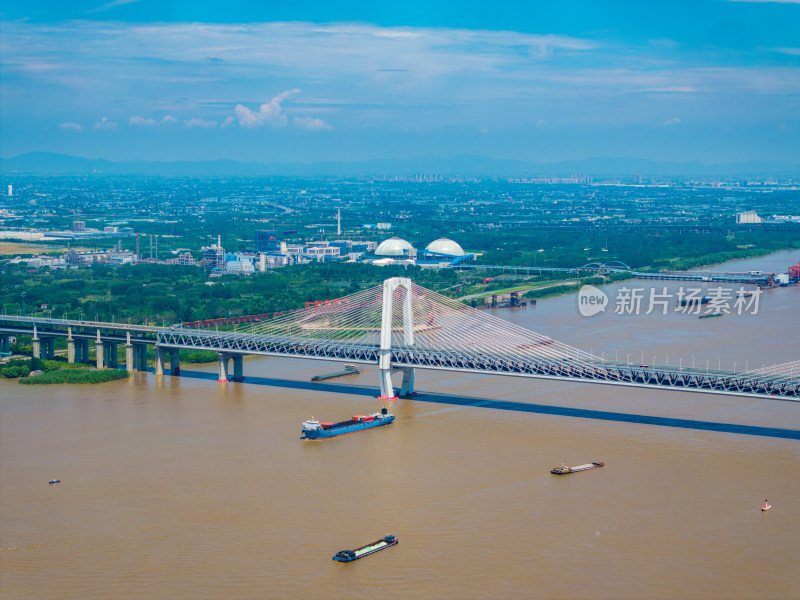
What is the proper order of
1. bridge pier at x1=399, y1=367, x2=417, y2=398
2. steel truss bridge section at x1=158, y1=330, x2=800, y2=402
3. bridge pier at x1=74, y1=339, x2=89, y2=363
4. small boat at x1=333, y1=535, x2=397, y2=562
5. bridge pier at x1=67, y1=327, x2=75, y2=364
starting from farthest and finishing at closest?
bridge pier at x1=74, y1=339, x2=89, y2=363
bridge pier at x1=67, y1=327, x2=75, y2=364
bridge pier at x1=399, y1=367, x2=417, y2=398
steel truss bridge section at x1=158, y1=330, x2=800, y2=402
small boat at x1=333, y1=535, x2=397, y2=562

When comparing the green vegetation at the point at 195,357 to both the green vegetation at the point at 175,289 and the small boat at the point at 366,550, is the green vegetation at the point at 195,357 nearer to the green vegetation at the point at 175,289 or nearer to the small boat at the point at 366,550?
the green vegetation at the point at 175,289

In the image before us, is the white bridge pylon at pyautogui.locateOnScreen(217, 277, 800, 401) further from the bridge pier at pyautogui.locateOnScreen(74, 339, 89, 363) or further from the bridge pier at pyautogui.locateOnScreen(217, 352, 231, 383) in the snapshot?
the bridge pier at pyautogui.locateOnScreen(74, 339, 89, 363)

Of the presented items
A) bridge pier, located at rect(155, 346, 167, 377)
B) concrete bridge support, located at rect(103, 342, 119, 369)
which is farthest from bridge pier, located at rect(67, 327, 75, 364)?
bridge pier, located at rect(155, 346, 167, 377)

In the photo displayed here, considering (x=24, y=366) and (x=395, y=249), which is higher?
(x=395, y=249)

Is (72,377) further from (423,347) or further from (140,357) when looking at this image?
(423,347)

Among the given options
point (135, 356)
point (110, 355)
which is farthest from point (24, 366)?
point (135, 356)

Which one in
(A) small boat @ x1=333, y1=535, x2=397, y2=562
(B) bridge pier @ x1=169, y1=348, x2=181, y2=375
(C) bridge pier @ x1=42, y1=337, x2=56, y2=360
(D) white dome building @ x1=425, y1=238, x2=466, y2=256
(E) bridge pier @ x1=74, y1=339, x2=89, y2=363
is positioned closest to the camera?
(A) small boat @ x1=333, y1=535, x2=397, y2=562
